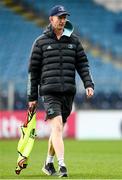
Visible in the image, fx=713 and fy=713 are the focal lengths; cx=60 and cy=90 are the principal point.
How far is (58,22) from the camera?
862 centimetres

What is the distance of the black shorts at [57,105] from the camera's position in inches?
344

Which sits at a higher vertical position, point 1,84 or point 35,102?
point 1,84

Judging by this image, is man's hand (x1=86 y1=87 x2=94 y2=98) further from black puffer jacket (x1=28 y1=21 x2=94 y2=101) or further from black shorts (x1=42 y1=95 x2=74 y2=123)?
black shorts (x1=42 y1=95 x2=74 y2=123)

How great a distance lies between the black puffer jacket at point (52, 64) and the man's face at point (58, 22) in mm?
144

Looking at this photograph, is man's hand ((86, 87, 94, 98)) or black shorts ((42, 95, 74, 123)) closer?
black shorts ((42, 95, 74, 123))

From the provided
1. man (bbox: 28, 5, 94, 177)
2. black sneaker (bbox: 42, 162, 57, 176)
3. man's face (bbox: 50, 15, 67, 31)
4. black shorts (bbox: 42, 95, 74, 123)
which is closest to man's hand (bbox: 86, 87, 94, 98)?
man (bbox: 28, 5, 94, 177)

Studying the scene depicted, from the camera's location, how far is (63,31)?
885 centimetres

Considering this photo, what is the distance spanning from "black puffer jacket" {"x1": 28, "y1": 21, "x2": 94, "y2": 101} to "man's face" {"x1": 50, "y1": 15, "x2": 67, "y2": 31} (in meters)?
0.14

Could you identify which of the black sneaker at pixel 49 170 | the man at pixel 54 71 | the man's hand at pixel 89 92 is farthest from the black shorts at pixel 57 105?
the black sneaker at pixel 49 170

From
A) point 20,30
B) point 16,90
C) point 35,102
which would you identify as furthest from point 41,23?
point 35,102

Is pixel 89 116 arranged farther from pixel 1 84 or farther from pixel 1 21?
pixel 1 21

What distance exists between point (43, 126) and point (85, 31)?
8.37 meters

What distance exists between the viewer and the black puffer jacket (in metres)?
8.80

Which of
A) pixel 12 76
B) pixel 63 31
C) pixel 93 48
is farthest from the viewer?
pixel 93 48
